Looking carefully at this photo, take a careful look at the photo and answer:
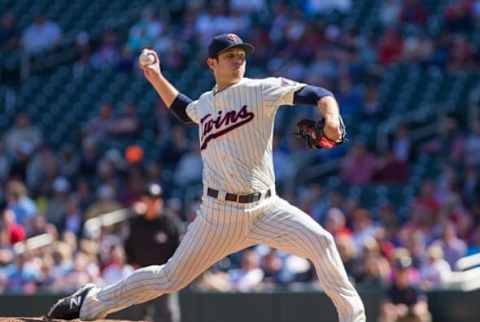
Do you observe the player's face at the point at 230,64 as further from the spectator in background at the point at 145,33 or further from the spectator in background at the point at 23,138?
the spectator in background at the point at 145,33

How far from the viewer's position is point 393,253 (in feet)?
38.7

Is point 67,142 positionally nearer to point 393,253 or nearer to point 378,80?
point 378,80

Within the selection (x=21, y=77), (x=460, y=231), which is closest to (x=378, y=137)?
(x=460, y=231)

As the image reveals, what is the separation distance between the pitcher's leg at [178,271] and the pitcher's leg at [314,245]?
0.60ft

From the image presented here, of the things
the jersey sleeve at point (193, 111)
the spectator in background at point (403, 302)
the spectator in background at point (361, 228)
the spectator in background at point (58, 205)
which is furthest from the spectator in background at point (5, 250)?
the jersey sleeve at point (193, 111)

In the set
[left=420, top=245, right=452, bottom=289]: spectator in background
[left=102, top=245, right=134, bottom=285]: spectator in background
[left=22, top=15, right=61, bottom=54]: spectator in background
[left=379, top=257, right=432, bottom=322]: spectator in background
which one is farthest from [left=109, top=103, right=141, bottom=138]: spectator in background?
[left=379, top=257, right=432, bottom=322]: spectator in background

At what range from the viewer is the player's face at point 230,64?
6.70 m

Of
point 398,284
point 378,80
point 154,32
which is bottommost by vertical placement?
point 398,284

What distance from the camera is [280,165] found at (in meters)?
14.3

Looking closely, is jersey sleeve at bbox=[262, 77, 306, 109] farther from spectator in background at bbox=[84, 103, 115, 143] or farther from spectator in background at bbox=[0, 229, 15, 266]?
spectator in background at bbox=[84, 103, 115, 143]

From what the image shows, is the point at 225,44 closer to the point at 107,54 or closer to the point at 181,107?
the point at 181,107

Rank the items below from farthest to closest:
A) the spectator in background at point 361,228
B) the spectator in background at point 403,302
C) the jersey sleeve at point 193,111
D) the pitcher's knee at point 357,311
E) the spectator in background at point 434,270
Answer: the spectator in background at point 361,228 < the spectator in background at point 434,270 < the spectator in background at point 403,302 < the jersey sleeve at point 193,111 < the pitcher's knee at point 357,311

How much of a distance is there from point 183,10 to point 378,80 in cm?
431

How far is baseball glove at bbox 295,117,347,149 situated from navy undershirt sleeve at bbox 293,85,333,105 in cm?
11
